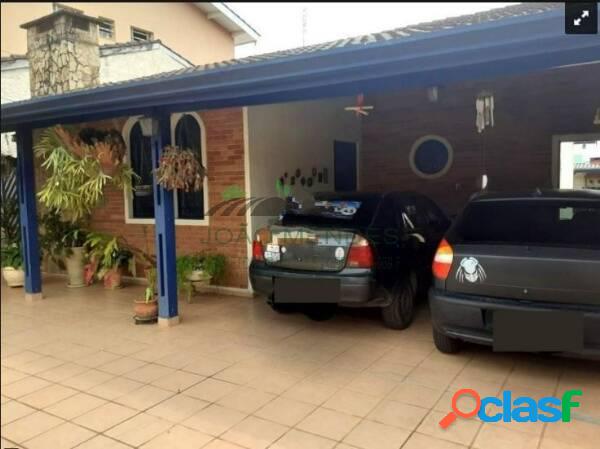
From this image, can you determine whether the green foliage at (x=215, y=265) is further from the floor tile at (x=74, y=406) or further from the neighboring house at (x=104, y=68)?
the neighboring house at (x=104, y=68)

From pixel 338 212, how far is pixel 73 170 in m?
3.39

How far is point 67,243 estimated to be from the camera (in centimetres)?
770

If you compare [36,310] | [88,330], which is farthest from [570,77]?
[36,310]

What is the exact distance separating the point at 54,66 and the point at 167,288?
20.4 ft

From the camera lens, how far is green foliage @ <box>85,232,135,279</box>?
721cm

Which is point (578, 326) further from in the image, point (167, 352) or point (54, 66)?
point (54, 66)

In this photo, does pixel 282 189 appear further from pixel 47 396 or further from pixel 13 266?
pixel 13 266

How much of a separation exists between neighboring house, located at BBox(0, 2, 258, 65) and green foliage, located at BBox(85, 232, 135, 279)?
8.19 meters

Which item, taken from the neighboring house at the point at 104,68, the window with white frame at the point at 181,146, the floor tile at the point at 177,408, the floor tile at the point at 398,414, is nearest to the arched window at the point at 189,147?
the window with white frame at the point at 181,146

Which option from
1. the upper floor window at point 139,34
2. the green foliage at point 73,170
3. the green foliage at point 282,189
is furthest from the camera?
the upper floor window at point 139,34

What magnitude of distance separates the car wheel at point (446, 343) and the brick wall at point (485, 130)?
4004 mm

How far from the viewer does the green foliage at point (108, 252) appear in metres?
7.21

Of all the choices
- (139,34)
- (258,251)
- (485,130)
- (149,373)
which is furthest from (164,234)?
(139,34)

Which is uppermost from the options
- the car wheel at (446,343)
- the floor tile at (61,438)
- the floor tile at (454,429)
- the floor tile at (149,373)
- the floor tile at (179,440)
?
the car wheel at (446,343)
